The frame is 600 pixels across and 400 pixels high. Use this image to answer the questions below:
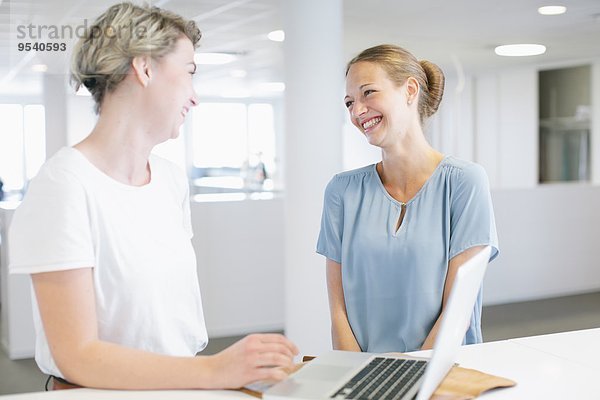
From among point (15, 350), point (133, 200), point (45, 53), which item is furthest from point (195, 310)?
point (15, 350)

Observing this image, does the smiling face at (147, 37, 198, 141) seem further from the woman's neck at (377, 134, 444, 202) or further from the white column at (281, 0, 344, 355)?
the white column at (281, 0, 344, 355)

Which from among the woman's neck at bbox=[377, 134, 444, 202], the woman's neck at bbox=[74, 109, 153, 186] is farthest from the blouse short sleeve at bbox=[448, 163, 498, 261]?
the woman's neck at bbox=[74, 109, 153, 186]

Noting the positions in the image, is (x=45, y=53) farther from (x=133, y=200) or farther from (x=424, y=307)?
(x=424, y=307)

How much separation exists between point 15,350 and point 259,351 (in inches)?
151

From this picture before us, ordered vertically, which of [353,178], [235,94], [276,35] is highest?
[235,94]

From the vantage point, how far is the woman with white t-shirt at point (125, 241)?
4.60ft

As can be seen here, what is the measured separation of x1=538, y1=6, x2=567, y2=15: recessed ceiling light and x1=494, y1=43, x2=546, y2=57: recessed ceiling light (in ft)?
4.57

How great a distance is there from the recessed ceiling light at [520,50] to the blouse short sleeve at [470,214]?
518 centimetres

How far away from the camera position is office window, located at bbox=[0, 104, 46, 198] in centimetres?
307

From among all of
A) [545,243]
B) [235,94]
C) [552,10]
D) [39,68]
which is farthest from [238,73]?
[39,68]

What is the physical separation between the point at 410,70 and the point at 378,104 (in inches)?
5.9

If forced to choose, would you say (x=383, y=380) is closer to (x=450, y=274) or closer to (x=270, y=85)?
(x=450, y=274)

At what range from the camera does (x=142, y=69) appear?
1574mm

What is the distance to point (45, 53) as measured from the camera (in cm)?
224
